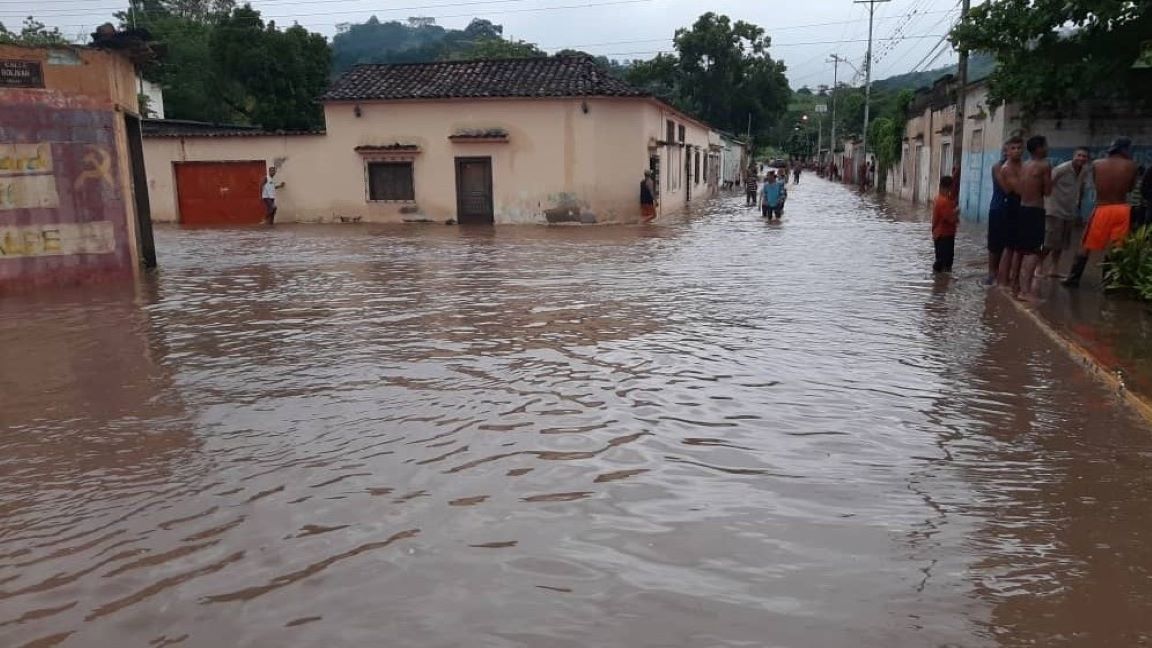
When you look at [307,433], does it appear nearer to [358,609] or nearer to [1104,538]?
[358,609]

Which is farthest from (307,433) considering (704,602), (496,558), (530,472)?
(704,602)

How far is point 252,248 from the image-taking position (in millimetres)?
17938

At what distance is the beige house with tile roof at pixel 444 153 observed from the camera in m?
23.7

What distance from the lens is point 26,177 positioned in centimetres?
1154

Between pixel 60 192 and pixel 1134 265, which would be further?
pixel 60 192

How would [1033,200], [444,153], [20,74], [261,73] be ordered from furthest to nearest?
1. [261,73]
2. [444,153]
3. [20,74]
4. [1033,200]

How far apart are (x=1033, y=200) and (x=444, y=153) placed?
17.9m

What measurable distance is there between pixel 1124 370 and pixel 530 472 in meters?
4.59

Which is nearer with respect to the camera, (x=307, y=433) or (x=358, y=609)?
(x=358, y=609)

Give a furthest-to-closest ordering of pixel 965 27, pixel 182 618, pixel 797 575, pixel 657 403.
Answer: pixel 965 27 → pixel 657 403 → pixel 797 575 → pixel 182 618

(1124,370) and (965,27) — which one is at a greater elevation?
(965,27)

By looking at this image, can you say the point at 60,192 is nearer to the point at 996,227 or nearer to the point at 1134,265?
the point at 996,227

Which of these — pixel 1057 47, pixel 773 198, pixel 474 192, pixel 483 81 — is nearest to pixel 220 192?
pixel 474 192

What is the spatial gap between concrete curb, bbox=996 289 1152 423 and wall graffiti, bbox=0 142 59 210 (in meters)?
12.0
